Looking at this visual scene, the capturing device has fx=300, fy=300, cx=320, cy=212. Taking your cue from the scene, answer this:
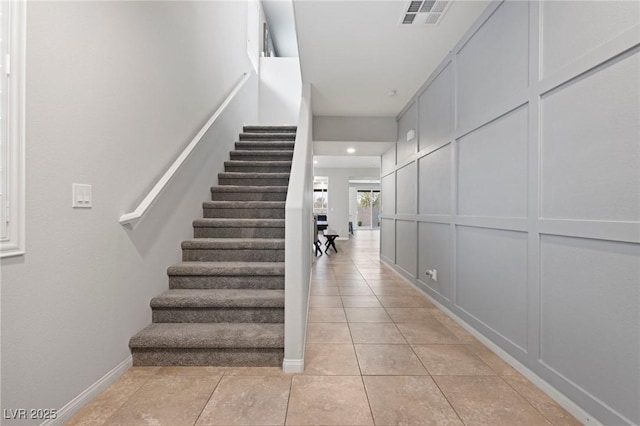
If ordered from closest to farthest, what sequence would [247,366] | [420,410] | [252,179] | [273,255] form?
[420,410] → [247,366] → [273,255] → [252,179]

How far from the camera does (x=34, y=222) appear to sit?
51.3 inches

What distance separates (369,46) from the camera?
2.86 m

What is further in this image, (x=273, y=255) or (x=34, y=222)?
(x=273, y=255)

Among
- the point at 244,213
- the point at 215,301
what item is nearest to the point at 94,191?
the point at 215,301

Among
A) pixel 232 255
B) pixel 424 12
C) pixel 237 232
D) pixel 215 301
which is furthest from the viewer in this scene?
pixel 237 232

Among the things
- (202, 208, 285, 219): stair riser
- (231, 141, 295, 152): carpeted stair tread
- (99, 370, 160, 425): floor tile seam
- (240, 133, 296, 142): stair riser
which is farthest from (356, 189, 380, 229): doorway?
(99, 370, 160, 425): floor tile seam

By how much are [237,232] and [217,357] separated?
1.24 metres

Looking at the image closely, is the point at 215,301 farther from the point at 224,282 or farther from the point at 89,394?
the point at 89,394

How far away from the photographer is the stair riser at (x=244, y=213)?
10.5 ft

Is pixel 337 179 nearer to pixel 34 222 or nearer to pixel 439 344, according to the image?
pixel 439 344

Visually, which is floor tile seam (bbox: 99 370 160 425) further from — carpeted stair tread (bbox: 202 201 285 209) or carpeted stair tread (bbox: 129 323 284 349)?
carpeted stair tread (bbox: 202 201 285 209)

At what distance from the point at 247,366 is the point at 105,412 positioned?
762 mm

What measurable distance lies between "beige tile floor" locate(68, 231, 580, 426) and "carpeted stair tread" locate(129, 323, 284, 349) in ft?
0.50

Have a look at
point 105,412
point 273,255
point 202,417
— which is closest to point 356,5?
point 273,255
